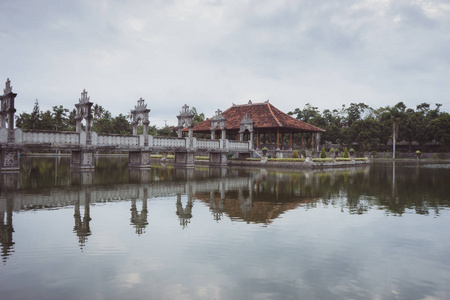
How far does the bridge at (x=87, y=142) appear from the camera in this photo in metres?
24.2

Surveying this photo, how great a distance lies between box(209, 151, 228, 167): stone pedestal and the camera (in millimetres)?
39938

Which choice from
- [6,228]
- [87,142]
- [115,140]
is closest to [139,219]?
[6,228]

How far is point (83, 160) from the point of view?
90.5ft

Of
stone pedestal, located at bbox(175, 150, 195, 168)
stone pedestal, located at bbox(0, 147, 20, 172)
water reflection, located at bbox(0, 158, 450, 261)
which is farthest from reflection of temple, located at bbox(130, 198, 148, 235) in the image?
stone pedestal, located at bbox(175, 150, 195, 168)

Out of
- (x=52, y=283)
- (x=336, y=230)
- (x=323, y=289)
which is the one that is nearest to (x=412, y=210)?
(x=336, y=230)

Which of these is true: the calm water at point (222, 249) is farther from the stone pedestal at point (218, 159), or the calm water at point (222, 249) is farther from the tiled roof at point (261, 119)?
the tiled roof at point (261, 119)

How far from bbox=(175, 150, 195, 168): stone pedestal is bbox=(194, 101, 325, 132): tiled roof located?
11163 millimetres

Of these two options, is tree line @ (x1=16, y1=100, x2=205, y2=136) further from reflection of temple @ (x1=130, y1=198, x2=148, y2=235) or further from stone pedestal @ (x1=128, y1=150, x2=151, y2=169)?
reflection of temple @ (x1=130, y1=198, x2=148, y2=235)

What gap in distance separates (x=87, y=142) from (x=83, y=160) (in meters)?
1.46

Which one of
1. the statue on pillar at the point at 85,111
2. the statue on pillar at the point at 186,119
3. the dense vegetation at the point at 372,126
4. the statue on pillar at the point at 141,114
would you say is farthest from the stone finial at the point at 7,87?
the dense vegetation at the point at 372,126

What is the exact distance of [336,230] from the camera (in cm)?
936

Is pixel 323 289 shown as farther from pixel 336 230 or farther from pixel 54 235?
pixel 54 235

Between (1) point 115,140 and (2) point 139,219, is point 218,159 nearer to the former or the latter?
(1) point 115,140

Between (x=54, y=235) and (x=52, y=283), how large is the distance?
309 centimetres
